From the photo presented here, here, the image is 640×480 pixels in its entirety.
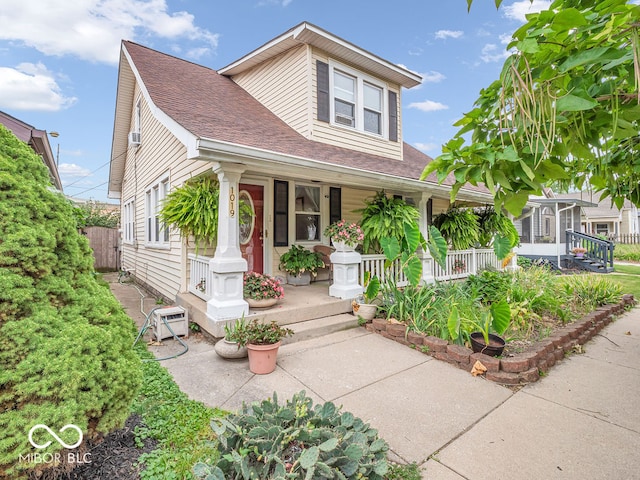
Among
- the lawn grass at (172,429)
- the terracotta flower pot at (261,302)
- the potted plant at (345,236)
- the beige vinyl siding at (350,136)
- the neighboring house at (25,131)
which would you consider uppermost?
the beige vinyl siding at (350,136)

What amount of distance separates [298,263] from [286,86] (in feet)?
14.0

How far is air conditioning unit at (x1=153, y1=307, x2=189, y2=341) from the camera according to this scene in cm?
466

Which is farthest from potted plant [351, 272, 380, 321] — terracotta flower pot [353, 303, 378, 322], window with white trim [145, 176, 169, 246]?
window with white trim [145, 176, 169, 246]

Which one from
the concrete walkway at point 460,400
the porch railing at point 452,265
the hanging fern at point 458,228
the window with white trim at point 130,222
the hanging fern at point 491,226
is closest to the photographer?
the concrete walkway at point 460,400

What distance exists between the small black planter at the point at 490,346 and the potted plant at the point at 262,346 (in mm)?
2372

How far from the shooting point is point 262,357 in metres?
3.54

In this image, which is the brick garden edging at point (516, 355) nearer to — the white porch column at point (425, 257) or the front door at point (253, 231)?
the white porch column at point (425, 257)

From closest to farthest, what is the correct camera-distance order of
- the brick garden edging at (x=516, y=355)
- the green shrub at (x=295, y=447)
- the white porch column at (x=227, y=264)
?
the green shrub at (x=295, y=447)
the brick garden edging at (x=516, y=355)
the white porch column at (x=227, y=264)

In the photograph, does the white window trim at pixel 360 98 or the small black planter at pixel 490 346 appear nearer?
the small black planter at pixel 490 346

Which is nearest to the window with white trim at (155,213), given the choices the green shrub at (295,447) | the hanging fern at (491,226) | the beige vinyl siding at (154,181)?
the beige vinyl siding at (154,181)

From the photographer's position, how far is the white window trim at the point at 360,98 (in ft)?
23.8

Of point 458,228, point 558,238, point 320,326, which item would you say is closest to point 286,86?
point 458,228

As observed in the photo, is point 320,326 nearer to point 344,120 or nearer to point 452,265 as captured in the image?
point 452,265

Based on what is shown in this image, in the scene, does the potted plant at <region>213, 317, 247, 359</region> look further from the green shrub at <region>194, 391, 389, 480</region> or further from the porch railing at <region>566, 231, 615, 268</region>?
the porch railing at <region>566, 231, 615, 268</region>
